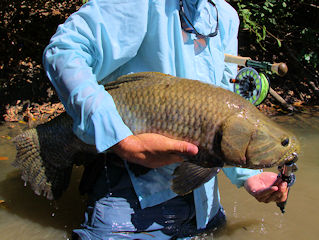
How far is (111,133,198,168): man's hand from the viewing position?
1907mm

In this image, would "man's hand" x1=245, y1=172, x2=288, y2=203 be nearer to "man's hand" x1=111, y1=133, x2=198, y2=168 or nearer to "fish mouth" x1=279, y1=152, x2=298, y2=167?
"fish mouth" x1=279, y1=152, x2=298, y2=167

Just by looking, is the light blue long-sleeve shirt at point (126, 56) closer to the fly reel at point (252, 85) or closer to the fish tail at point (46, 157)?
the fish tail at point (46, 157)

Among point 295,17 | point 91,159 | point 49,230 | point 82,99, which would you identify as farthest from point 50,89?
point 295,17

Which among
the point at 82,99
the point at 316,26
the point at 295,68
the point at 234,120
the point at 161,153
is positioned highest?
the point at 82,99

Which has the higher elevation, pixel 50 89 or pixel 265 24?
pixel 265 24

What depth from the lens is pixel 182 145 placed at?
6.23ft

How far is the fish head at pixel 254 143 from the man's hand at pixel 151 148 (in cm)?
20

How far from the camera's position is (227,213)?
10.8 ft

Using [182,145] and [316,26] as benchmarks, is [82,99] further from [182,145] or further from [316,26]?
[316,26]

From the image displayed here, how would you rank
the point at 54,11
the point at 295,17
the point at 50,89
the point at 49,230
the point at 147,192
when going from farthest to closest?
the point at 295,17
the point at 54,11
the point at 50,89
the point at 49,230
the point at 147,192

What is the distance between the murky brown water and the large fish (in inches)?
42.4

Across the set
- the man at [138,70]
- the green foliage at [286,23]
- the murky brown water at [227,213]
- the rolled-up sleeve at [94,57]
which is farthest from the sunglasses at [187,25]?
the green foliage at [286,23]

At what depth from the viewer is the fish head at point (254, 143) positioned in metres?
1.93

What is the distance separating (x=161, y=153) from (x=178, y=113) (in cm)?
25
